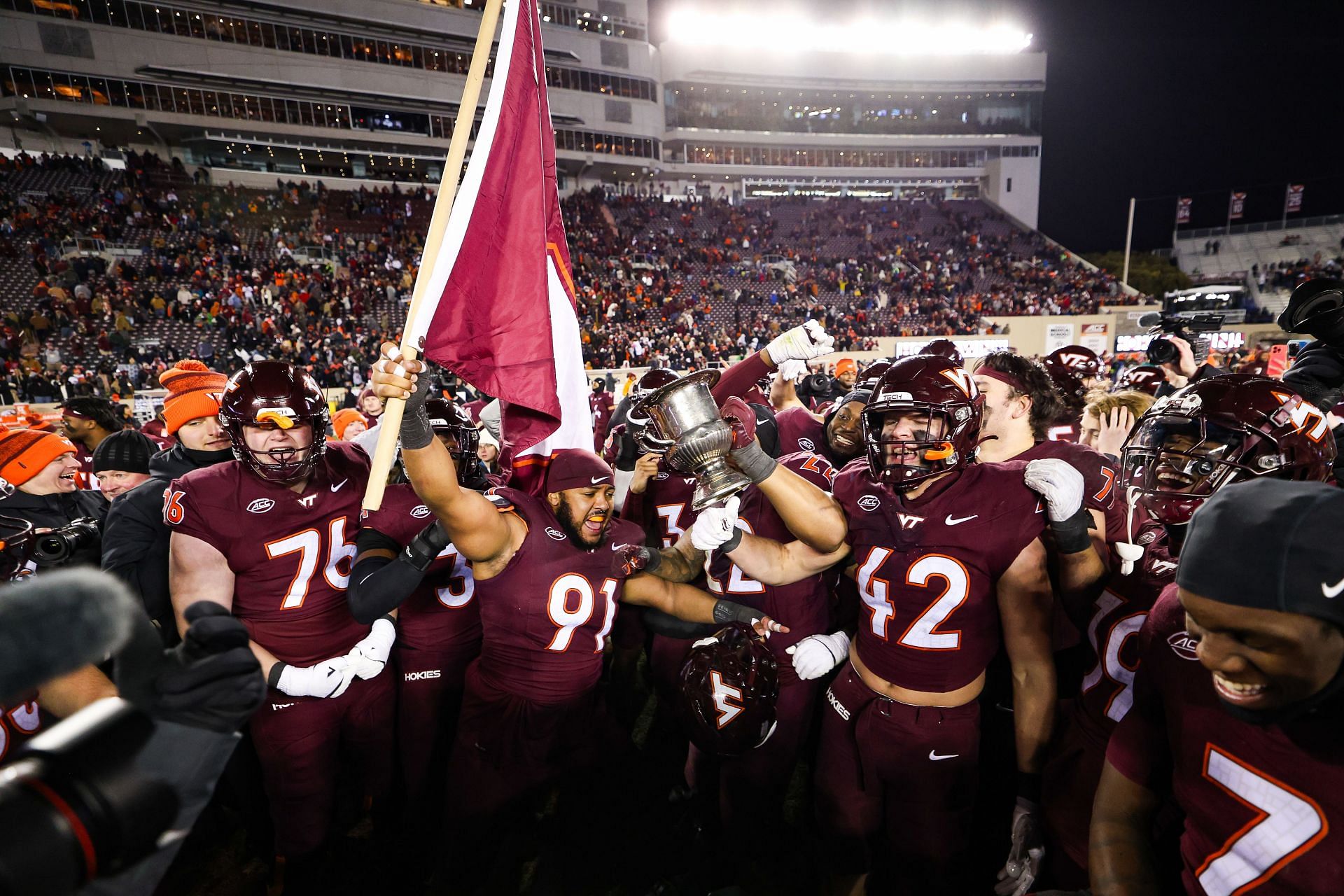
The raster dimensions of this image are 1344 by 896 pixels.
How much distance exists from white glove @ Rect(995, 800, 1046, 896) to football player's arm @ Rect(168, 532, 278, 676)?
3611 mm

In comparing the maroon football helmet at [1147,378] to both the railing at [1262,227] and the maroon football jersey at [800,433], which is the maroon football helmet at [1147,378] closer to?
the maroon football jersey at [800,433]

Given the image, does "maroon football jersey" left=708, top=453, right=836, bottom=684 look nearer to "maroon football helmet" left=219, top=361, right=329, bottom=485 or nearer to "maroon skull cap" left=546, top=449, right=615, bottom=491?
"maroon skull cap" left=546, top=449, right=615, bottom=491

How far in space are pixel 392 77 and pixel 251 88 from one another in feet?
23.5

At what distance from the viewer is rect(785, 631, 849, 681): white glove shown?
334 centimetres

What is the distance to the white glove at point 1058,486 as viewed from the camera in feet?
8.19

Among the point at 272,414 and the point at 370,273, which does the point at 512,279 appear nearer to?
the point at 272,414

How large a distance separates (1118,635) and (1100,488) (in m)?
0.96

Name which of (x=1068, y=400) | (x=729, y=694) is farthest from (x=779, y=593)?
(x=1068, y=400)

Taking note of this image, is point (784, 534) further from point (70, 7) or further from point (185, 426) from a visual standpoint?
point (70, 7)

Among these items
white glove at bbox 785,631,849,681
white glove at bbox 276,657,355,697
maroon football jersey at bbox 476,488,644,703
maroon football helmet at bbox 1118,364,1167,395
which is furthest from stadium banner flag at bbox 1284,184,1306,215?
white glove at bbox 276,657,355,697

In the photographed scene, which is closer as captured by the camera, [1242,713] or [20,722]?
[1242,713]

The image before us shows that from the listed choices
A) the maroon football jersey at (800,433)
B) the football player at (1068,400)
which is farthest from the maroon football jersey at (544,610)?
the football player at (1068,400)

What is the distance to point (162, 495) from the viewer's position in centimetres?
342

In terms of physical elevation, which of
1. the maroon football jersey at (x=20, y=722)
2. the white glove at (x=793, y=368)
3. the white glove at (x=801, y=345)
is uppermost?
the white glove at (x=801, y=345)
